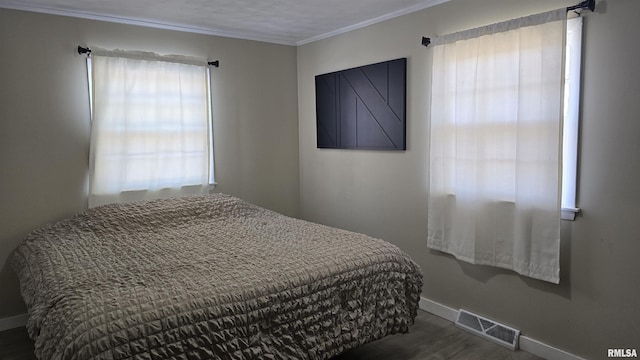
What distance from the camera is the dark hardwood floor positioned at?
8.79 ft

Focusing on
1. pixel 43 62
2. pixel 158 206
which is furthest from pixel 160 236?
pixel 43 62

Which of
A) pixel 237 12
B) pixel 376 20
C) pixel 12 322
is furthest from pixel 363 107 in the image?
pixel 12 322

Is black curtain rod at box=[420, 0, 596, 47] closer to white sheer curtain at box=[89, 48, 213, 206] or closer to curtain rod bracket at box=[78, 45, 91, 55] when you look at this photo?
white sheer curtain at box=[89, 48, 213, 206]

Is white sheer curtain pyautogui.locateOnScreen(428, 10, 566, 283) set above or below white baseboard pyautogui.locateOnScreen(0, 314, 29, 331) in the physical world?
above

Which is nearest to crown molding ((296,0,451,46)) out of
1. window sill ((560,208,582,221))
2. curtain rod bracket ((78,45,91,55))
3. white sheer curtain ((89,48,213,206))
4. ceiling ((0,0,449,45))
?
ceiling ((0,0,449,45))

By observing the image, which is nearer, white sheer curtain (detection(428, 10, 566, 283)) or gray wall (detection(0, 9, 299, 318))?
white sheer curtain (detection(428, 10, 566, 283))

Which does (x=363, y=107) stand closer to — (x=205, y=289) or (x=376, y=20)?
(x=376, y=20)

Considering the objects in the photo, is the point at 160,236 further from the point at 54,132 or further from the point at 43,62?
the point at 43,62

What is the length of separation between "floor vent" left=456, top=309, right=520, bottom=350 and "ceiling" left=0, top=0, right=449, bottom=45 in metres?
2.27

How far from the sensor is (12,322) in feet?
10.4

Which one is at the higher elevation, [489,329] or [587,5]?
[587,5]

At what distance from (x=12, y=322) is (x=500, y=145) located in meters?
3.68

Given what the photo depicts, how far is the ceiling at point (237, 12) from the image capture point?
3.12 metres

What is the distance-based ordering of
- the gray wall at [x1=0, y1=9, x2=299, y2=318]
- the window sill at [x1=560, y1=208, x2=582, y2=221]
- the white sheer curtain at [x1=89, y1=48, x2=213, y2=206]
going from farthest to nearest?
the white sheer curtain at [x1=89, y1=48, x2=213, y2=206], the gray wall at [x1=0, y1=9, x2=299, y2=318], the window sill at [x1=560, y1=208, x2=582, y2=221]
